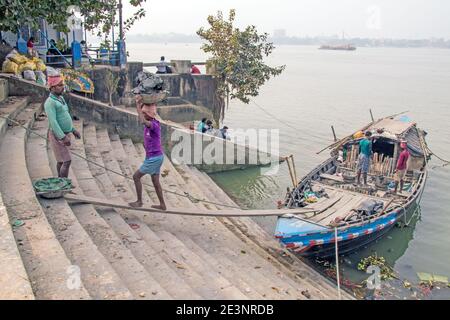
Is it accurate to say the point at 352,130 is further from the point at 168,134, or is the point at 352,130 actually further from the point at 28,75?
the point at 28,75

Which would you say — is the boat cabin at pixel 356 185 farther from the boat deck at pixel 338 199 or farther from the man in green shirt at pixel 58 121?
the man in green shirt at pixel 58 121

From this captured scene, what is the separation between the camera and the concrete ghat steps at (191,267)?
202 inches

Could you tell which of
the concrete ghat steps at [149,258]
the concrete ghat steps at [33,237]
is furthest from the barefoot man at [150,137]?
the concrete ghat steps at [33,237]

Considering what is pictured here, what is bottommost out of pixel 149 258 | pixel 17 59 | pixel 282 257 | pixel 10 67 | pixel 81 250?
pixel 282 257

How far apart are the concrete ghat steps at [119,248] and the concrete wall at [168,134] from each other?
13.0 feet

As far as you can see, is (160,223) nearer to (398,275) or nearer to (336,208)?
(336,208)

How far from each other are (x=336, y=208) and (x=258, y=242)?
7.32ft

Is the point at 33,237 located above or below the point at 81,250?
above

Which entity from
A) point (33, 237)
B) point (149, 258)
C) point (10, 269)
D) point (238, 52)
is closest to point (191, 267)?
point (149, 258)

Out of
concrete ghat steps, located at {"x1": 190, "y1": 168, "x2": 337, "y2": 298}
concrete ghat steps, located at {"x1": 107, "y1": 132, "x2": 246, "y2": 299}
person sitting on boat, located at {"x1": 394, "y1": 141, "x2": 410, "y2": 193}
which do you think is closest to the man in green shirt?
concrete ghat steps, located at {"x1": 107, "y1": 132, "x2": 246, "y2": 299}

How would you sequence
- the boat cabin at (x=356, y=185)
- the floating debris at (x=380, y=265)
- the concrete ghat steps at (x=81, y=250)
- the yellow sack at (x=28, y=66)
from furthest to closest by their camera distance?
1. the yellow sack at (x=28, y=66)
2. the boat cabin at (x=356, y=185)
3. the floating debris at (x=380, y=265)
4. the concrete ghat steps at (x=81, y=250)

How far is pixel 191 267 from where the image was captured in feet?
18.9

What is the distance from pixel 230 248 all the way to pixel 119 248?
2479 millimetres

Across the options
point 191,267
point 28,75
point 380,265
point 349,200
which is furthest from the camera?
point 28,75
